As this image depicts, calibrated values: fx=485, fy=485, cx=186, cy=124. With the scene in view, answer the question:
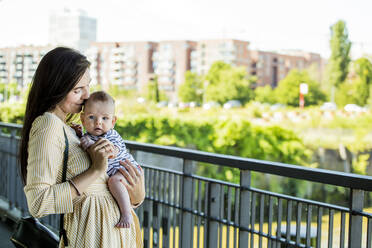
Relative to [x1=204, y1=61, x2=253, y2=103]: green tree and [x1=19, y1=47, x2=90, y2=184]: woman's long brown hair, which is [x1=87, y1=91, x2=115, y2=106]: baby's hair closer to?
[x1=19, y1=47, x2=90, y2=184]: woman's long brown hair

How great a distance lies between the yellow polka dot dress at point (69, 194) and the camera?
1144 mm

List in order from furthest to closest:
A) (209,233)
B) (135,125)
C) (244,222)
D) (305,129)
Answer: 1. (305,129)
2. (135,125)
3. (209,233)
4. (244,222)

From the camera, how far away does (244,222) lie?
1898 mm

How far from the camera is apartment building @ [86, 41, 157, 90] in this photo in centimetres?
5819

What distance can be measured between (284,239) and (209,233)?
444 mm

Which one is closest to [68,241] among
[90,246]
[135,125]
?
[90,246]

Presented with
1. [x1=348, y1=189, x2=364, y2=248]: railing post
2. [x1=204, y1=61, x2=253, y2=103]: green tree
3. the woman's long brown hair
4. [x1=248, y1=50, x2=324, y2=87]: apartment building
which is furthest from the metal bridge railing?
[x1=248, y1=50, x2=324, y2=87]: apartment building

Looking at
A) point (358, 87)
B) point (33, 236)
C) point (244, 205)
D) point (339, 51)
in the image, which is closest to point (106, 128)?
point (33, 236)

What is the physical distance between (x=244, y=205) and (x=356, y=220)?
499 millimetres

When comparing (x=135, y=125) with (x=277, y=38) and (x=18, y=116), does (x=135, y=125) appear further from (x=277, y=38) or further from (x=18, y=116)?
(x=277, y=38)

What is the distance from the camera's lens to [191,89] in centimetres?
6016

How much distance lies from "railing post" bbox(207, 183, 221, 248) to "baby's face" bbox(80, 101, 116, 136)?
2.92ft

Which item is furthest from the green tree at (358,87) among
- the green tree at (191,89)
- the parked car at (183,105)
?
the green tree at (191,89)

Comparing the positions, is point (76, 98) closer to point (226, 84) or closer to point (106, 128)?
point (106, 128)
